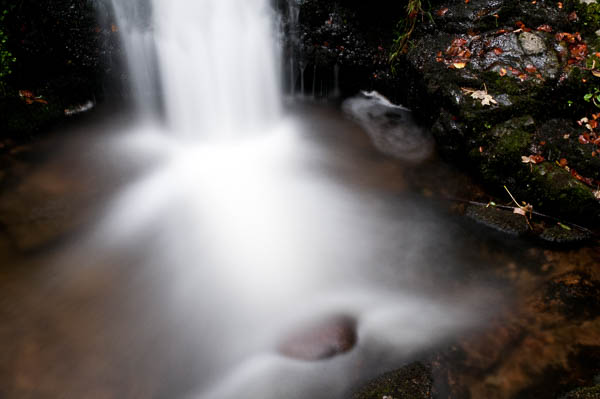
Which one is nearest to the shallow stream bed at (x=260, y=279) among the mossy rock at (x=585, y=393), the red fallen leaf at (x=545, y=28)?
the mossy rock at (x=585, y=393)

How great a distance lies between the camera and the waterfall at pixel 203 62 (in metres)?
5.77

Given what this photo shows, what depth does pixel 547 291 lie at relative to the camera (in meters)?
3.68

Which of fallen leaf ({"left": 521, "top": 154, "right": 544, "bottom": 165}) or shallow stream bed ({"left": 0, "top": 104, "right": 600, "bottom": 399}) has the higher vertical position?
fallen leaf ({"left": 521, "top": 154, "right": 544, "bottom": 165})

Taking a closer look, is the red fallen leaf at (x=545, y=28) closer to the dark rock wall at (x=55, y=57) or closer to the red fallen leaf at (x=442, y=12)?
the red fallen leaf at (x=442, y=12)

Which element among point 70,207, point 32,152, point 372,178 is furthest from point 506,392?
point 32,152

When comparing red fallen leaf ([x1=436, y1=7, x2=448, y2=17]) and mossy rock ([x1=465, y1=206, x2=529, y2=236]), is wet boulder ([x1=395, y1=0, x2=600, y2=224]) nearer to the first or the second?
red fallen leaf ([x1=436, y1=7, x2=448, y2=17])

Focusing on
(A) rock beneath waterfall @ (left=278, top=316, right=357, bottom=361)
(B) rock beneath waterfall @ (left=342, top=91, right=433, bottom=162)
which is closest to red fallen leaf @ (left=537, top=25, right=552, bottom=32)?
(B) rock beneath waterfall @ (left=342, top=91, right=433, bottom=162)

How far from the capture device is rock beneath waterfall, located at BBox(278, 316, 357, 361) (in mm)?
3246

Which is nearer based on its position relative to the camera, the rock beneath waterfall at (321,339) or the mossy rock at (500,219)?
the rock beneath waterfall at (321,339)

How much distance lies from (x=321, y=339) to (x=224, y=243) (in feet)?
5.37

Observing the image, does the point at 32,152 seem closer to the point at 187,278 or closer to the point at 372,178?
the point at 187,278

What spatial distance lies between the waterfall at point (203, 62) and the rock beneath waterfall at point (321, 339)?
3.63m

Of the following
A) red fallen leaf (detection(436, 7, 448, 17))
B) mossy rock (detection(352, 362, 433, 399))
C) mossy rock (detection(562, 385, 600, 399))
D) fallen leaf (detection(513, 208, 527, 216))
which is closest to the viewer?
mossy rock (detection(562, 385, 600, 399))

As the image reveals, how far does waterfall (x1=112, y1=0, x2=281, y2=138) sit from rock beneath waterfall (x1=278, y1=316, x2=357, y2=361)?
3.63 meters
